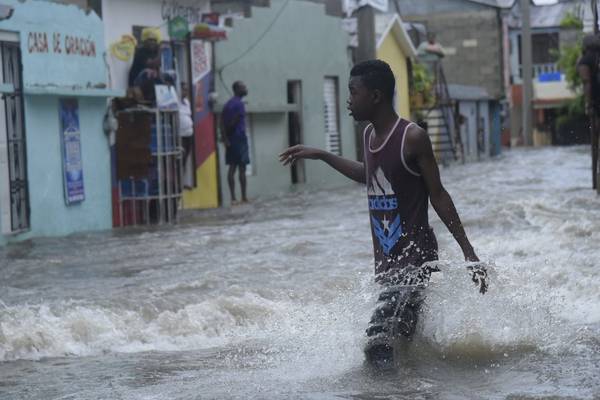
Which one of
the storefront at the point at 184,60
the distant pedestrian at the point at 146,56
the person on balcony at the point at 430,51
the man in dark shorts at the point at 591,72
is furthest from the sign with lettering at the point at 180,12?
the person on balcony at the point at 430,51

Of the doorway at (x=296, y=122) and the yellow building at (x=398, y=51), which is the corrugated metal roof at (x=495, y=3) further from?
the doorway at (x=296, y=122)

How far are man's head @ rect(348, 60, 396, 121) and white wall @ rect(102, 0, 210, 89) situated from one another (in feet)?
34.6

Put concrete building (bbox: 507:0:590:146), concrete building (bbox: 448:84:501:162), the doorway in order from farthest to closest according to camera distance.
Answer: concrete building (bbox: 507:0:590:146)
concrete building (bbox: 448:84:501:162)
the doorway

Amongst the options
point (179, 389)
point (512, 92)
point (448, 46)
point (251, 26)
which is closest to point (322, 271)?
point (179, 389)

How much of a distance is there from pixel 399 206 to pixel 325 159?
0.54 meters

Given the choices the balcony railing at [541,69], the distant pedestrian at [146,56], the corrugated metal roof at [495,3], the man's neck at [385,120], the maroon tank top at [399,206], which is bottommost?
the maroon tank top at [399,206]

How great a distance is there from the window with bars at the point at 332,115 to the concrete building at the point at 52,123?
10438 millimetres

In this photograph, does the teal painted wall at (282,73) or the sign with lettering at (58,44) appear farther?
the teal painted wall at (282,73)

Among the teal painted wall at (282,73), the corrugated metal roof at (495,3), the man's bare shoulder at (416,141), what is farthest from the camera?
the corrugated metal roof at (495,3)

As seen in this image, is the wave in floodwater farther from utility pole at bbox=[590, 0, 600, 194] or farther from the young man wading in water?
utility pole at bbox=[590, 0, 600, 194]

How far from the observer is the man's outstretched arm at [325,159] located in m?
6.30

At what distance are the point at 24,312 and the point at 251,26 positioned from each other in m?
14.4

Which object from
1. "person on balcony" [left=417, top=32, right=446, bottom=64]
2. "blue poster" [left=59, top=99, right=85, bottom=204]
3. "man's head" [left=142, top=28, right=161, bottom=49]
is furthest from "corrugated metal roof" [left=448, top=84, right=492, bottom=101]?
"blue poster" [left=59, top=99, right=85, bottom=204]

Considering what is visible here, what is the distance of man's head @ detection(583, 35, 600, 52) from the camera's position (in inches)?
580
